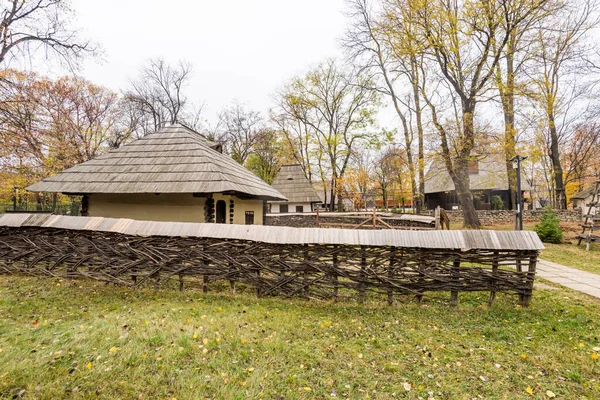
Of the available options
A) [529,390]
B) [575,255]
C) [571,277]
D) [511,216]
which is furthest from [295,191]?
[529,390]

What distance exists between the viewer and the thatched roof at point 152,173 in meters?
7.88

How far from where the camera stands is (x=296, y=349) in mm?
3084

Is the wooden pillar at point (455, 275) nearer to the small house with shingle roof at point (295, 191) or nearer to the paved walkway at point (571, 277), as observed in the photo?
the paved walkway at point (571, 277)

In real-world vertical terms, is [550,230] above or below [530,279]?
above

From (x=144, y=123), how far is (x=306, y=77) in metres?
17.1

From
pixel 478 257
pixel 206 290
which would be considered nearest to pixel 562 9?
pixel 478 257

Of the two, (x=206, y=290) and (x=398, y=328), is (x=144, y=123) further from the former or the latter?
(x=398, y=328)

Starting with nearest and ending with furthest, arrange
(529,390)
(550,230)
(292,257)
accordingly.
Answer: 1. (529,390)
2. (292,257)
3. (550,230)

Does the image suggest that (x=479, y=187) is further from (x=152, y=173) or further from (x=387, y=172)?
(x=152, y=173)

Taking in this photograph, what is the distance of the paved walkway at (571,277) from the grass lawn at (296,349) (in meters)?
1.15

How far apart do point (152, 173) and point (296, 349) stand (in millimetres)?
7979

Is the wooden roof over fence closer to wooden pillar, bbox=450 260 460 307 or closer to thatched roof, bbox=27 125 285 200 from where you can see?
wooden pillar, bbox=450 260 460 307

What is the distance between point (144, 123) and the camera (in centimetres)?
2500

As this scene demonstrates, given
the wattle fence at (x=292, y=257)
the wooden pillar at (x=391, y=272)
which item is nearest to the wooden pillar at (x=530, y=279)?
the wattle fence at (x=292, y=257)
